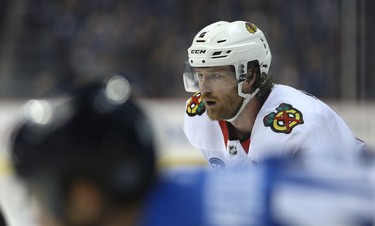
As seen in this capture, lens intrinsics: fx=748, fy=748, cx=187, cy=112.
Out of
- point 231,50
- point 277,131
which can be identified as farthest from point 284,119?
point 231,50

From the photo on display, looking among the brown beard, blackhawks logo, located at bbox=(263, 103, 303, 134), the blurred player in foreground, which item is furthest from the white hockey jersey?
the blurred player in foreground

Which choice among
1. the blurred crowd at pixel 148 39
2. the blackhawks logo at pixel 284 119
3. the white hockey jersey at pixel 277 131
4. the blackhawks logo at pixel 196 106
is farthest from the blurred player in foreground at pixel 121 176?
the blurred crowd at pixel 148 39

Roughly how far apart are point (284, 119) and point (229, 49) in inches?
13.8

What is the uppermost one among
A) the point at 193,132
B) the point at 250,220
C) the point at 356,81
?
the point at 250,220

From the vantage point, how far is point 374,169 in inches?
40.3

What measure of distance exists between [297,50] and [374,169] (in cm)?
587

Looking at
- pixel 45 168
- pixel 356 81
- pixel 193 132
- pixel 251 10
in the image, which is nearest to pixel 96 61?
pixel 251 10

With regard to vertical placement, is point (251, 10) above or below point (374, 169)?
below

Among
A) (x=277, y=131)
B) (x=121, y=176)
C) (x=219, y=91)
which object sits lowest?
(x=277, y=131)

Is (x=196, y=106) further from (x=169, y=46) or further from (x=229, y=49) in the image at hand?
(x=169, y=46)

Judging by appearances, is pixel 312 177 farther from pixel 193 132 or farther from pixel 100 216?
pixel 193 132

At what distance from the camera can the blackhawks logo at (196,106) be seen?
309 cm

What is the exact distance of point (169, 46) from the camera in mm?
7020

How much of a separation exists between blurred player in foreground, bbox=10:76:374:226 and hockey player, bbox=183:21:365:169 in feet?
5.33
